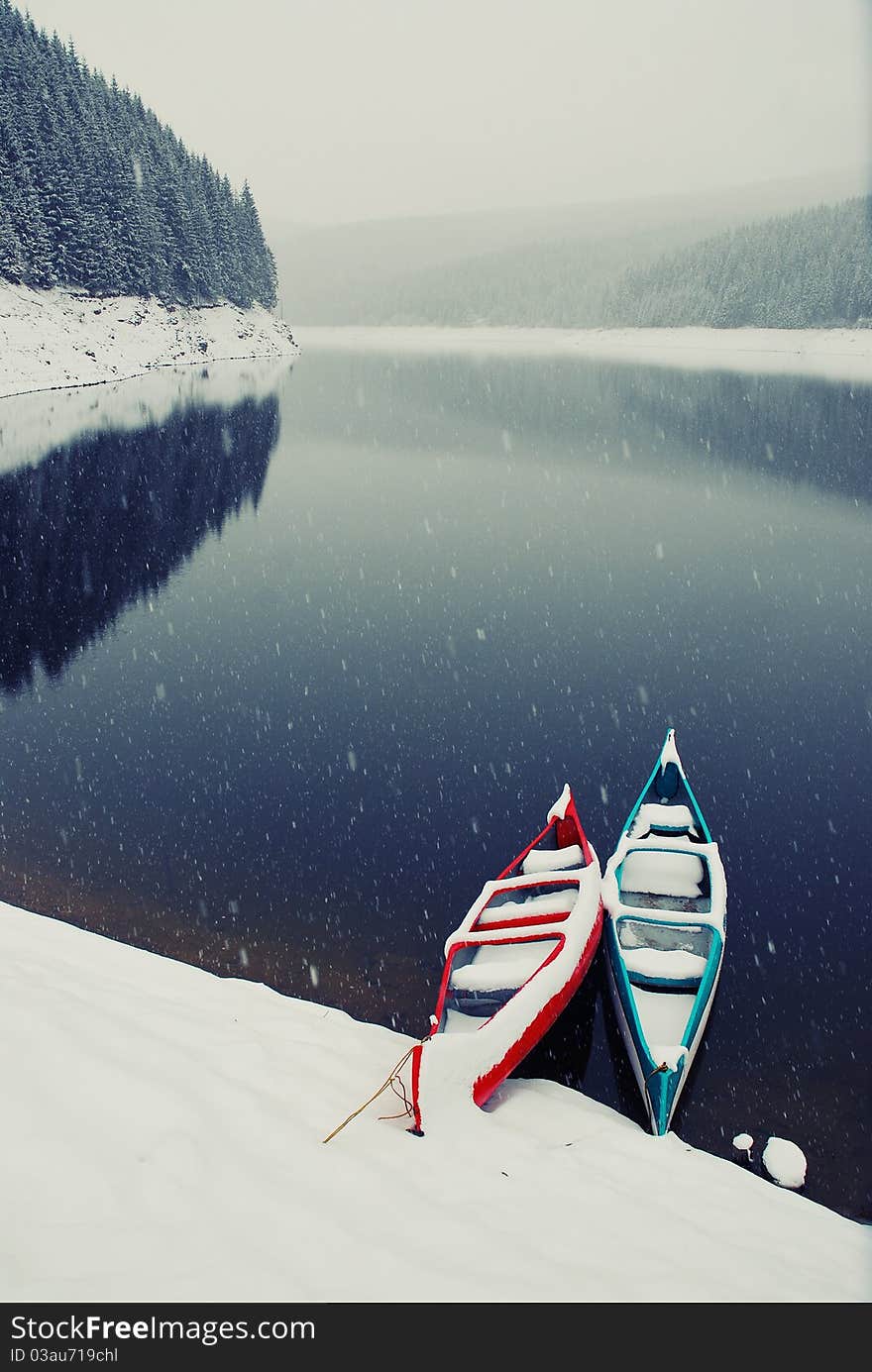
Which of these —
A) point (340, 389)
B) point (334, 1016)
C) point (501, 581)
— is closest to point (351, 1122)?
point (334, 1016)

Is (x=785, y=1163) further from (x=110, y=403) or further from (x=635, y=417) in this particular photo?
(x=110, y=403)

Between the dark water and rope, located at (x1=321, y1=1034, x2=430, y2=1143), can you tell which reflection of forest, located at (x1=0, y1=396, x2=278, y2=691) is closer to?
the dark water

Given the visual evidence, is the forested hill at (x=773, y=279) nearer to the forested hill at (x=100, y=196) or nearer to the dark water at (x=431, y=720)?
the forested hill at (x=100, y=196)

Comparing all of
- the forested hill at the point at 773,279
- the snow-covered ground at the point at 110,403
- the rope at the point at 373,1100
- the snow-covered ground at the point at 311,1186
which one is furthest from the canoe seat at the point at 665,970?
the forested hill at the point at 773,279

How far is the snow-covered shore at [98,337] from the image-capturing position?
232 feet

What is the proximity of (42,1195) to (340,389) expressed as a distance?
91086 mm

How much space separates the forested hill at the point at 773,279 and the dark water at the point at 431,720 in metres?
118

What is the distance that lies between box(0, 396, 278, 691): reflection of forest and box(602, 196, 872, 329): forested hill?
11890 centimetres

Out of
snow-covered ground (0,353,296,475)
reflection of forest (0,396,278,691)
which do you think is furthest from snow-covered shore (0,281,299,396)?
reflection of forest (0,396,278,691)

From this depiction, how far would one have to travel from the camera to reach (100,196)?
3563 inches

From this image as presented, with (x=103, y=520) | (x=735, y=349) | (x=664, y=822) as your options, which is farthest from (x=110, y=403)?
(x=735, y=349)

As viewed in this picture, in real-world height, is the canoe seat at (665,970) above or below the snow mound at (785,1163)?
above

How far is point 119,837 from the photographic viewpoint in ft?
48.8
